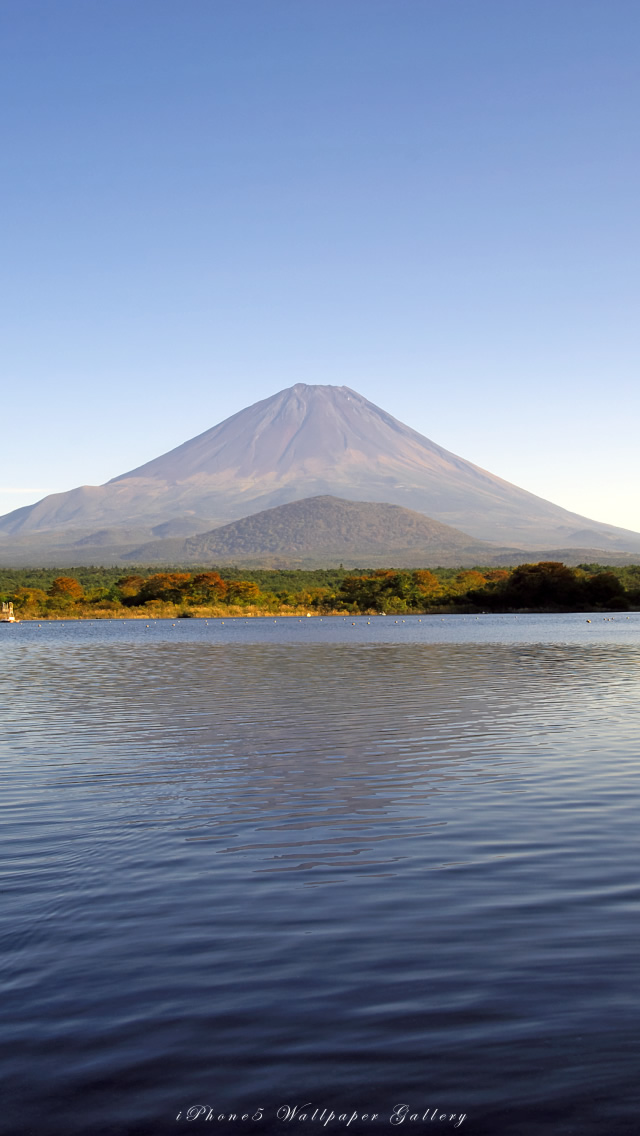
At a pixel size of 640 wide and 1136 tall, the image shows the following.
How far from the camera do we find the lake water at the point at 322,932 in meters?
5.54

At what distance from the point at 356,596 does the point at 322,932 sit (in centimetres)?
12866

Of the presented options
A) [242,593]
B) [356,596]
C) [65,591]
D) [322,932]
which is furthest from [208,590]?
[322,932]

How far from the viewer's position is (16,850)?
36.6 feet

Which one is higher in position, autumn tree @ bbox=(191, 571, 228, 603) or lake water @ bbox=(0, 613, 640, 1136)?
autumn tree @ bbox=(191, 571, 228, 603)

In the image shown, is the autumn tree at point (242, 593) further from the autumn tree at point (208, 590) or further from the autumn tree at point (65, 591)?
the autumn tree at point (65, 591)

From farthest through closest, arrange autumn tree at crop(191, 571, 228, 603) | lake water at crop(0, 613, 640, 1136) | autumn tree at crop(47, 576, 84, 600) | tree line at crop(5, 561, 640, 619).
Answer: autumn tree at crop(47, 576, 84, 600)
autumn tree at crop(191, 571, 228, 603)
tree line at crop(5, 561, 640, 619)
lake water at crop(0, 613, 640, 1136)

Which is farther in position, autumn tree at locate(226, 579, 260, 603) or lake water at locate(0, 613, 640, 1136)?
autumn tree at locate(226, 579, 260, 603)

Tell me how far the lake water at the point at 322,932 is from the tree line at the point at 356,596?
4275 inches

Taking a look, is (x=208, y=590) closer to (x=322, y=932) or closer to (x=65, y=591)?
(x=65, y=591)

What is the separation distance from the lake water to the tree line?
10859 centimetres

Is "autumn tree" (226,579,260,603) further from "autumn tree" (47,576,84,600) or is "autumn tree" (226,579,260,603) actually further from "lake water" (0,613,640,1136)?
"lake water" (0,613,640,1136)

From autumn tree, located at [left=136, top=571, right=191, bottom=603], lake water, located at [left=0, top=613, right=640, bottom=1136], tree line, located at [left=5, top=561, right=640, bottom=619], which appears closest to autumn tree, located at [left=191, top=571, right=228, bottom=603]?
tree line, located at [left=5, top=561, right=640, bottom=619]

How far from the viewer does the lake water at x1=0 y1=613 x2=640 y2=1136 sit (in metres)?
5.54

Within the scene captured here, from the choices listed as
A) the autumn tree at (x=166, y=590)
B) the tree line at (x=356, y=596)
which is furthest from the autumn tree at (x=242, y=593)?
the autumn tree at (x=166, y=590)
